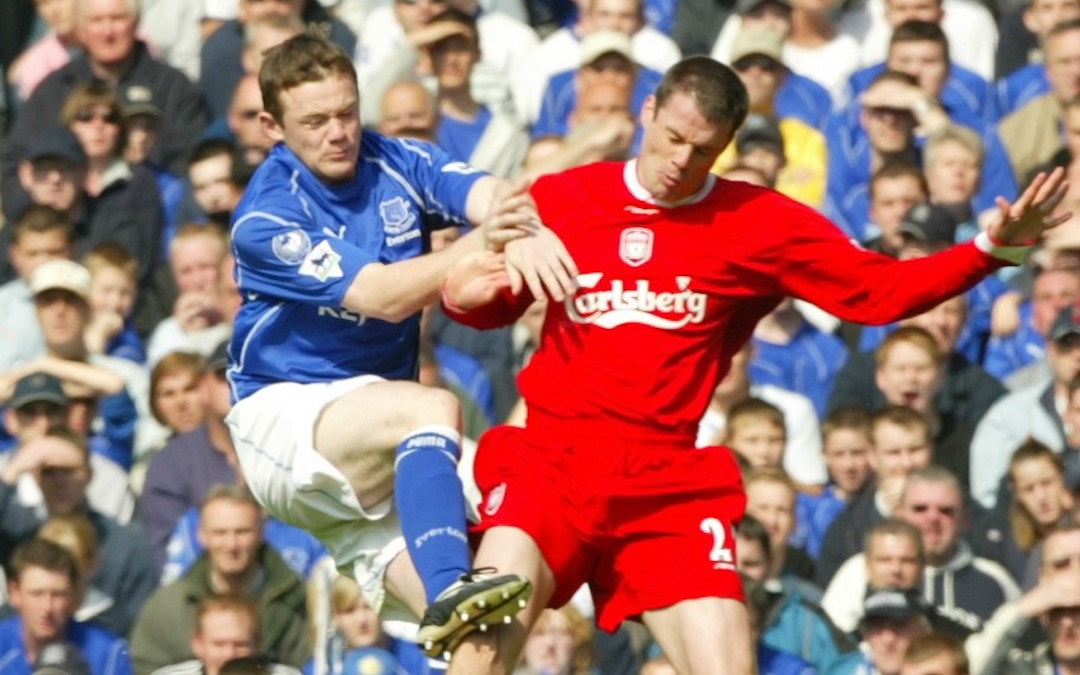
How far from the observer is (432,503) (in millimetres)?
8727

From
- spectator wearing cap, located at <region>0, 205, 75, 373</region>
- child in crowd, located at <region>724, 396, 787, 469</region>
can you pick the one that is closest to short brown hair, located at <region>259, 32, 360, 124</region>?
child in crowd, located at <region>724, 396, 787, 469</region>

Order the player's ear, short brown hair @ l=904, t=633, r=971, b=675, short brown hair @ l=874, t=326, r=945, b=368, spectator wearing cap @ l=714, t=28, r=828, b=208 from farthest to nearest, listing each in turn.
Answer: spectator wearing cap @ l=714, t=28, r=828, b=208 < short brown hair @ l=874, t=326, r=945, b=368 < short brown hair @ l=904, t=633, r=971, b=675 < the player's ear

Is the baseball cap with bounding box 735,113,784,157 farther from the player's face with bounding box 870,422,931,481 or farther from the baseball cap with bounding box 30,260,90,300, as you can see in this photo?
the baseball cap with bounding box 30,260,90,300

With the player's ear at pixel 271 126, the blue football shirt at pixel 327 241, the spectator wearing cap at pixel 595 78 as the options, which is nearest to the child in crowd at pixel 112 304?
the spectator wearing cap at pixel 595 78

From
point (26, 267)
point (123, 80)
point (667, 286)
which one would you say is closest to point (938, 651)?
point (667, 286)

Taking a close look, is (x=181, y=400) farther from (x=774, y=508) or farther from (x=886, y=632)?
(x=886, y=632)

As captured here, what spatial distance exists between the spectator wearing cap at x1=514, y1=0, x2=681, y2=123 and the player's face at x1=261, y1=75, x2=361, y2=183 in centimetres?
616

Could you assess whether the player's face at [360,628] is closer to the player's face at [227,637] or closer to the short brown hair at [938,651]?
the player's face at [227,637]

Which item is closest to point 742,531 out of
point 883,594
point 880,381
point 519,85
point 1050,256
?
point 883,594

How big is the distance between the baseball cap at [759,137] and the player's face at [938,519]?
260 centimetres

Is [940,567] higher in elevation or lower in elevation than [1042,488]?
lower

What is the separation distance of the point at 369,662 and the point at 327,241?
320 cm

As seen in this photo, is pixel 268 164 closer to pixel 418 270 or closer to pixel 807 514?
pixel 418 270

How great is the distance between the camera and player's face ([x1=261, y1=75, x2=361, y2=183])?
9.02 metres
